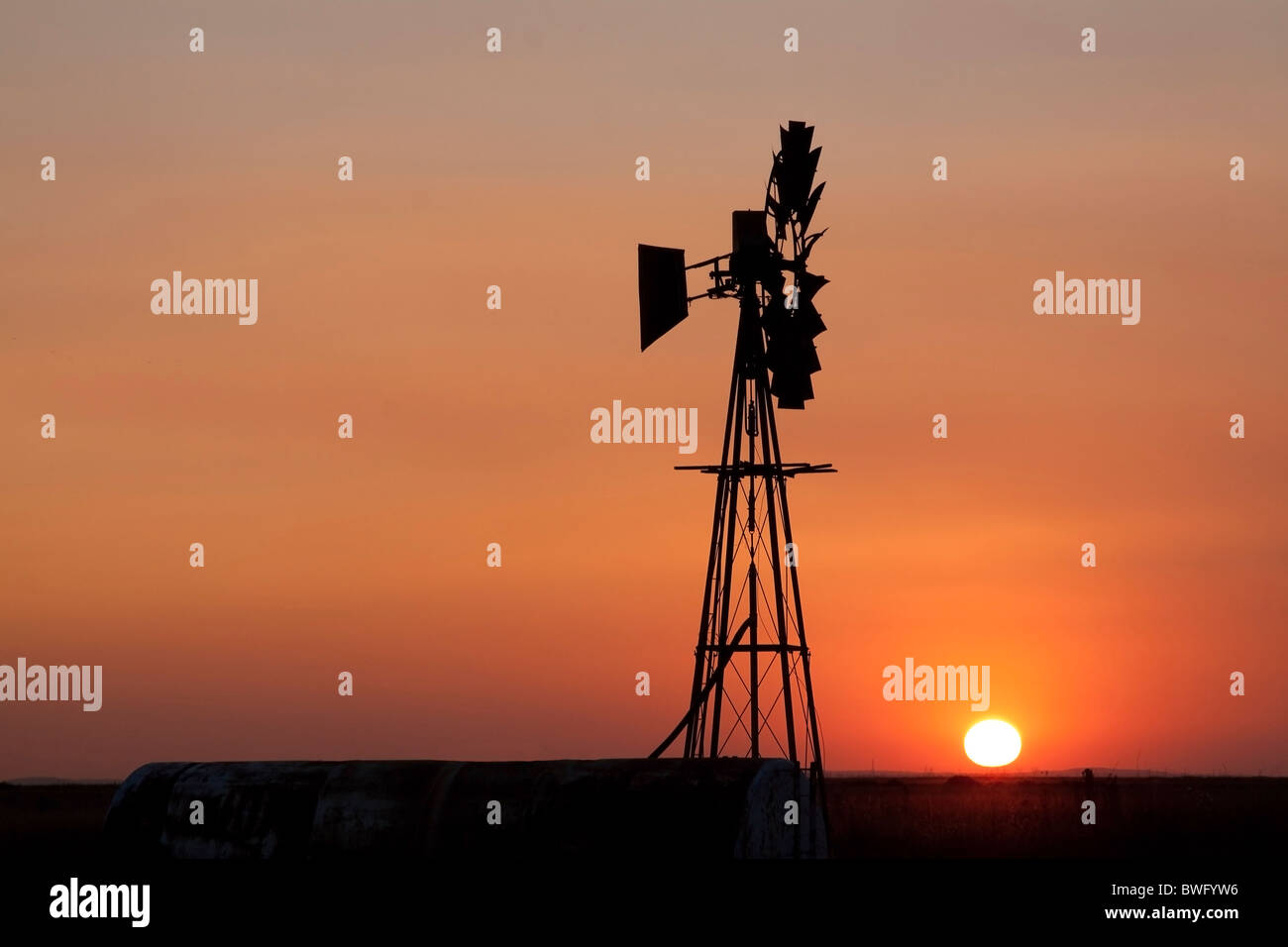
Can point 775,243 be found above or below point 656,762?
above

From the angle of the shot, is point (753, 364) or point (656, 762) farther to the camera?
point (753, 364)

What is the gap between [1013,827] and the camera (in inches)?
1635

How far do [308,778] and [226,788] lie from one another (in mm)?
1416

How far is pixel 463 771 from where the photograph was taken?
29312 mm

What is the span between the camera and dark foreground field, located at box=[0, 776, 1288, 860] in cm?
3659

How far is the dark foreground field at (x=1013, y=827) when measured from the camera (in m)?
36.6
